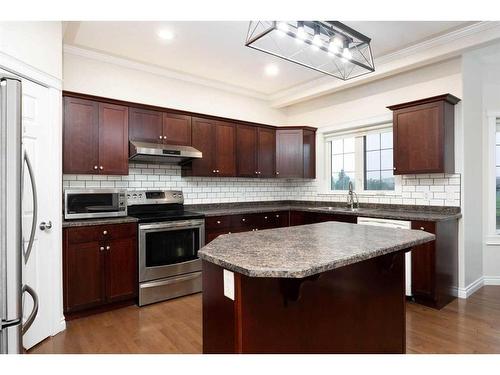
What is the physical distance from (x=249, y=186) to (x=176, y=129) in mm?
1695

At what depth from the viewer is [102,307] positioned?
10.3 ft

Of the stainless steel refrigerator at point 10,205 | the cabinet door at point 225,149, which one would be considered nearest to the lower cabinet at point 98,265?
the cabinet door at point 225,149

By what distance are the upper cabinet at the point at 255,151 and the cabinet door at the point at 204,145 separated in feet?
1.50

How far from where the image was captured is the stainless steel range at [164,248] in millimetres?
3350

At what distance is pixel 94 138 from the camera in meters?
3.38

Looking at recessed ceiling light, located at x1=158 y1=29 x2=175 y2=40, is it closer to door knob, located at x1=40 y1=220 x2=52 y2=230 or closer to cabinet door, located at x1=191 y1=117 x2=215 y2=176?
cabinet door, located at x1=191 y1=117 x2=215 y2=176

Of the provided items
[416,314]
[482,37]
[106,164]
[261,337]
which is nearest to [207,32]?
[106,164]

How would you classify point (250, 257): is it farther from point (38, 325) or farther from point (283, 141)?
point (283, 141)

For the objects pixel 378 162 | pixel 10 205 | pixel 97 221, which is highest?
pixel 378 162

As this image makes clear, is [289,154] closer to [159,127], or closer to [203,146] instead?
[203,146]

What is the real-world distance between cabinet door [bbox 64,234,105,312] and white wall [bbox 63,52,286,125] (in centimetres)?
188

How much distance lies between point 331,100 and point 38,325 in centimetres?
466

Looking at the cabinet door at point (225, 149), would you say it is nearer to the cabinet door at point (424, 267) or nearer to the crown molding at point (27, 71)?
the crown molding at point (27, 71)

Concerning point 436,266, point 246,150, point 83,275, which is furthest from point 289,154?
point 83,275
